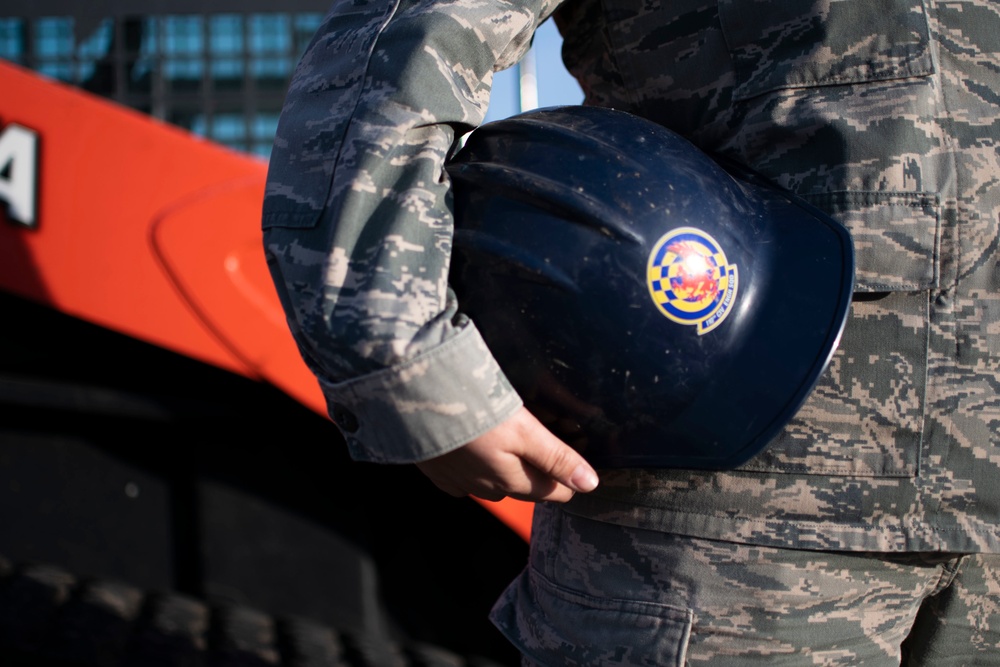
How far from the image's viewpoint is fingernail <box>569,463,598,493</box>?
79 centimetres

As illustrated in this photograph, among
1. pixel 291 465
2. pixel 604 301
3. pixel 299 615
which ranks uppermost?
pixel 604 301

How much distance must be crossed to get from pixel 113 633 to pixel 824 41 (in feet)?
4.71

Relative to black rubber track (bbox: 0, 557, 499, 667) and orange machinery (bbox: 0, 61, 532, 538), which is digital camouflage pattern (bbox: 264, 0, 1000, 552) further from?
black rubber track (bbox: 0, 557, 499, 667)

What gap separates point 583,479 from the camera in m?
0.79

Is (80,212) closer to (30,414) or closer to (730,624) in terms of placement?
(30,414)

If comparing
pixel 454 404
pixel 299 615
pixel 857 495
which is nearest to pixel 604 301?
pixel 454 404

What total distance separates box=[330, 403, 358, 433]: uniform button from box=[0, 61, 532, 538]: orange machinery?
817 millimetres

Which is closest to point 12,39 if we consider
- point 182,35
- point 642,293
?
point 182,35

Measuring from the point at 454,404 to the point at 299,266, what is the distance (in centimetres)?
17

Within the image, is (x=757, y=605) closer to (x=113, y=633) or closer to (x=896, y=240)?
(x=896, y=240)

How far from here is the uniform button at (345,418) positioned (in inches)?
30.1

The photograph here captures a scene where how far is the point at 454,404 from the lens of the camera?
28.6 inches

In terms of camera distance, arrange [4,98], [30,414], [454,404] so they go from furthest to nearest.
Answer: [30,414] < [4,98] < [454,404]

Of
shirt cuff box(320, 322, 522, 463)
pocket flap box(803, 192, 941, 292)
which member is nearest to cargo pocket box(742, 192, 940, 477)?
pocket flap box(803, 192, 941, 292)
